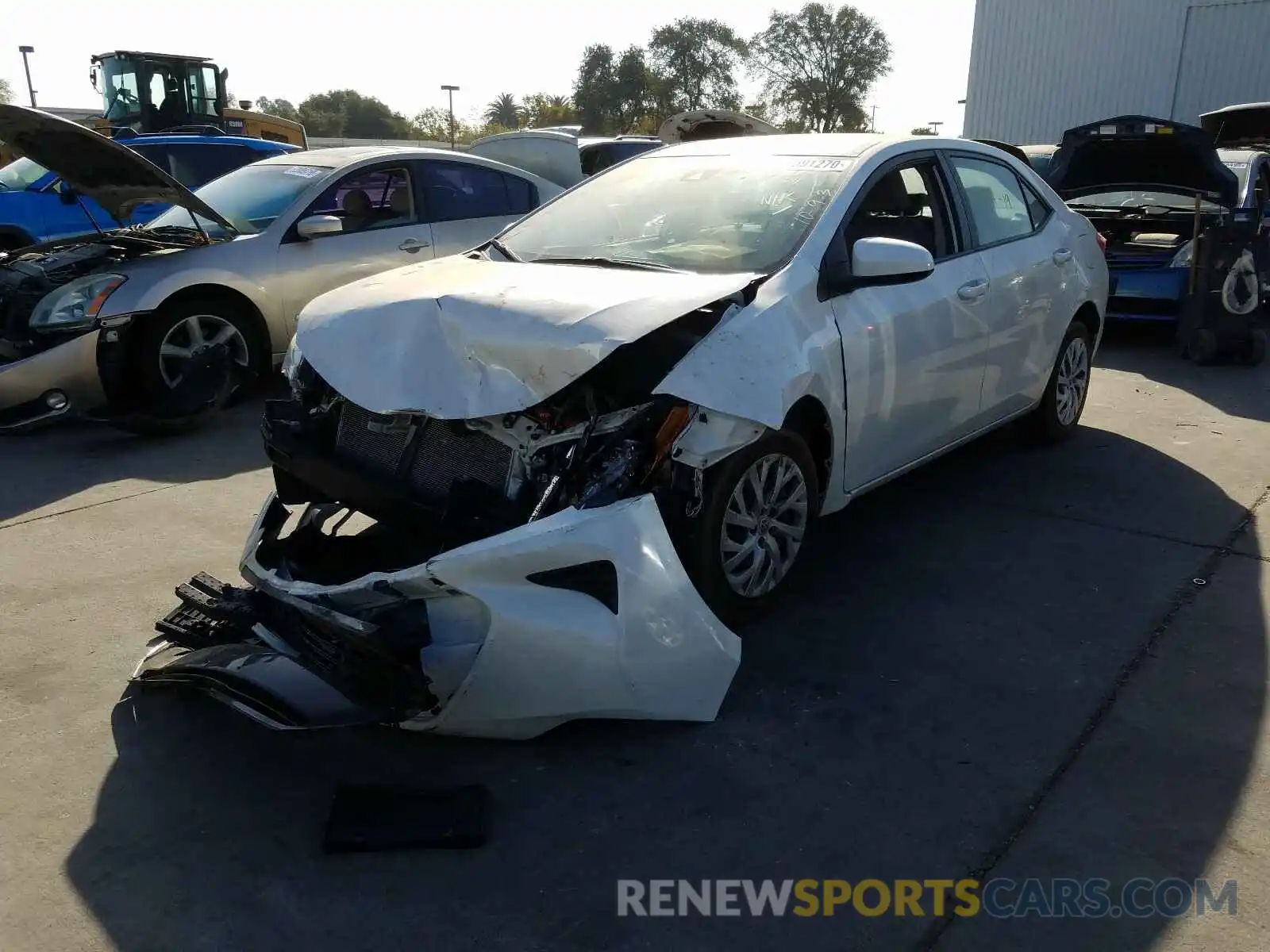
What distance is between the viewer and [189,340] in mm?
6422

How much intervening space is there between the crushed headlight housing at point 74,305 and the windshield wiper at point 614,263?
3.39m

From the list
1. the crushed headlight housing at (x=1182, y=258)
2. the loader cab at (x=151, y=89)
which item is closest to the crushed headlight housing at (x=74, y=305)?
the crushed headlight housing at (x=1182, y=258)

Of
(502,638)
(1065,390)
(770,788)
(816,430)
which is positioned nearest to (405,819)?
(502,638)

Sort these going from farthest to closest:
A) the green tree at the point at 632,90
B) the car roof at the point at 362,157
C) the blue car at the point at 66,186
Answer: the green tree at the point at 632,90 < the blue car at the point at 66,186 < the car roof at the point at 362,157

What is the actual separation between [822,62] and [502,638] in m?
57.7

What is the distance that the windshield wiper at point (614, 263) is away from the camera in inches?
149

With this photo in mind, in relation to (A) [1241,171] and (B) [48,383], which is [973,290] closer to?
(B) [48,383]

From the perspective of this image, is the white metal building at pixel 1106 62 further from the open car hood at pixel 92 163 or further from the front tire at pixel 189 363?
the open car hood at pixel 92 163

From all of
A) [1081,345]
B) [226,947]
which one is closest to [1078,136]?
[1081,345]

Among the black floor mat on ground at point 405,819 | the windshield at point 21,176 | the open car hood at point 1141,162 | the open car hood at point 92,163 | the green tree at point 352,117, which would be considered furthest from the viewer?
the green tree at point 352,117

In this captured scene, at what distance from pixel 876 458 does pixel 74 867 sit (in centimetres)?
302

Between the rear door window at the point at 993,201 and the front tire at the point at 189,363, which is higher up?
the rear door window at the point at 993,201

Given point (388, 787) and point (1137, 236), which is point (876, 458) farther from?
point (1137, 236)

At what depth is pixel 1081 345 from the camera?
5.79 metres
